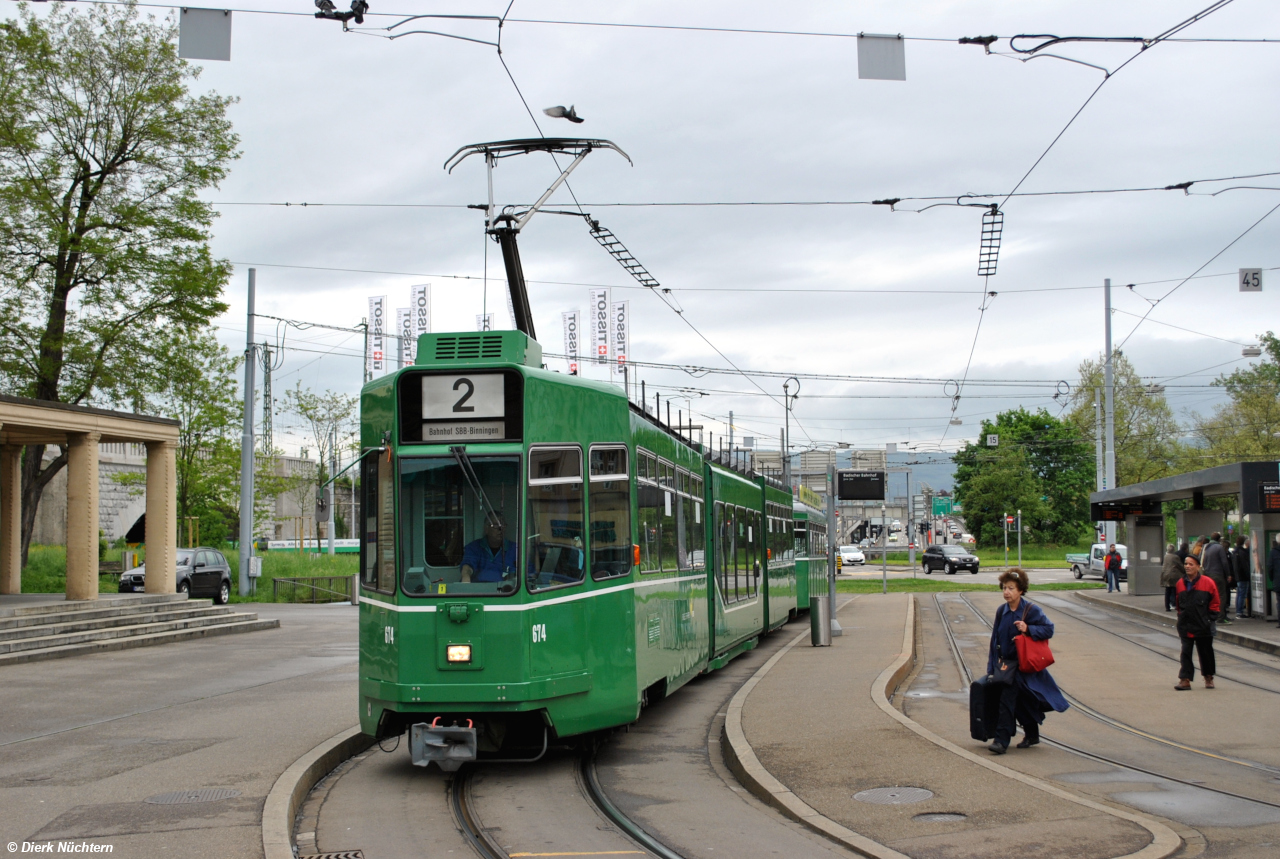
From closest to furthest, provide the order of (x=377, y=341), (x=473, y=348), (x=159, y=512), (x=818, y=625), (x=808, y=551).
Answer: (x=473, y=348) → (x=818, y=625) → (x=159, y=512) → (x=808, y=551) → (x=377, y=341)

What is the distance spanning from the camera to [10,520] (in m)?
27.5

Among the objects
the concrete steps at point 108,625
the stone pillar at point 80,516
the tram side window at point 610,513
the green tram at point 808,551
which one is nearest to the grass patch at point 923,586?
the green tram at point 808,551

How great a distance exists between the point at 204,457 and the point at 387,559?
121 feet

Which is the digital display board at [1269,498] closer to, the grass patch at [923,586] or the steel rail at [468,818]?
the grass patch at [923,586]

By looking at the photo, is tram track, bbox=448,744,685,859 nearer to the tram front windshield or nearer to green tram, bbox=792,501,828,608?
the tram front windshield

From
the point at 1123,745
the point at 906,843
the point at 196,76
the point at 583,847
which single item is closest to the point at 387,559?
the point at 583,847

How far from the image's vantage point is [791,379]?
3750 centimetres

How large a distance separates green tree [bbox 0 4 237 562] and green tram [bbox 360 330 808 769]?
21745 mm

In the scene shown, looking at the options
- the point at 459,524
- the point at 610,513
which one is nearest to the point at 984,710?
the point at 610,513

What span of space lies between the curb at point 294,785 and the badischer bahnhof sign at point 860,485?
41.9 feet

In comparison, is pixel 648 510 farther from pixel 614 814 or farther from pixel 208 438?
pixel 208 438

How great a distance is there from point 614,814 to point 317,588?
1287 inches

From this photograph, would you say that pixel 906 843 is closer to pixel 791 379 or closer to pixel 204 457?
pixel 791 379

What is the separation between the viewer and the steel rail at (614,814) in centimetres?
703
